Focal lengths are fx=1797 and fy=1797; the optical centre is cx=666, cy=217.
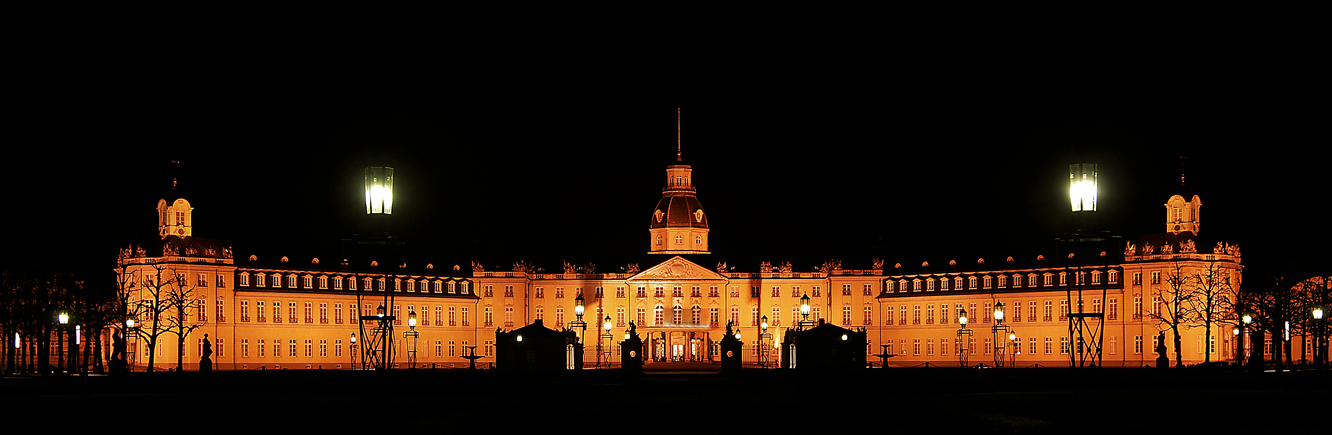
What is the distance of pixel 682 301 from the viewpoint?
544 ft

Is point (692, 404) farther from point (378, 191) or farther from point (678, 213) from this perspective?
point (678, 213)

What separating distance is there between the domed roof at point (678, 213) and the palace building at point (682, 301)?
16 centimetres

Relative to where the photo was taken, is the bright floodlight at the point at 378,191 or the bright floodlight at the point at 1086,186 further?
the bright floodlight at the point at 378,191

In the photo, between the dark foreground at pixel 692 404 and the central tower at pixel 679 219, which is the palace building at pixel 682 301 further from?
the dark foreground at pixel 692 404

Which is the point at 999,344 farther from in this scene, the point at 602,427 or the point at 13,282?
the point at 602,427

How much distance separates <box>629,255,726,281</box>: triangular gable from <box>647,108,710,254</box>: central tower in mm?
6092

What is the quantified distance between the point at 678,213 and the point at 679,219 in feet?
2.07

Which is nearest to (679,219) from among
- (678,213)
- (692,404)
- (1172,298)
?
(678,213)

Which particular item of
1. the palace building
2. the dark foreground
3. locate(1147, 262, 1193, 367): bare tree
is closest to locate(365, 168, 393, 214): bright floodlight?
the dark foreground

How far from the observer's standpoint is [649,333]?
165m

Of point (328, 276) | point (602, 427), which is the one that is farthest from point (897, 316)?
point (602, 427)

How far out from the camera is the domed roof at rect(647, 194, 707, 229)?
6747 inches

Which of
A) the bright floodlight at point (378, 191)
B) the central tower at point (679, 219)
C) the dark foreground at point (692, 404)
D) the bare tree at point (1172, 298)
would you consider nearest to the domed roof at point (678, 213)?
the central tower at point (679, 219)

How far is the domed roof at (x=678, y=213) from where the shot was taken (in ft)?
562
